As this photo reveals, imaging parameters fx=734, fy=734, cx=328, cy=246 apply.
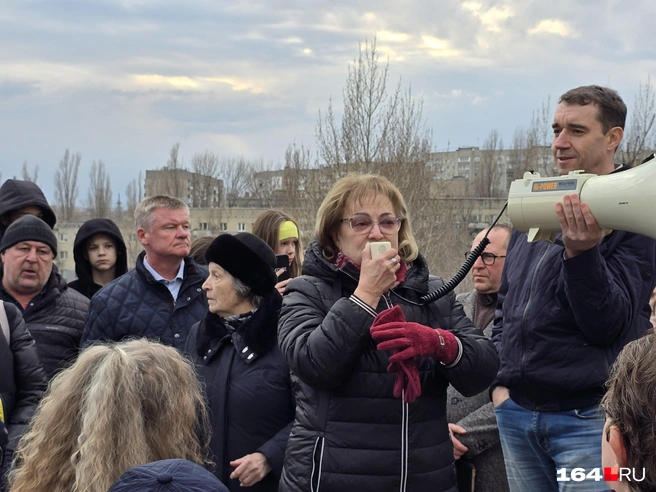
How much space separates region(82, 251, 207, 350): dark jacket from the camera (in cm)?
418

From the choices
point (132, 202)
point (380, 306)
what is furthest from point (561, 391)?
point (132, 202)

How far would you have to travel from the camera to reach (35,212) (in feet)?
17.3

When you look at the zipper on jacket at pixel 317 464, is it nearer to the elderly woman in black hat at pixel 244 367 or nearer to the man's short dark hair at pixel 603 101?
the elderly woman in black hat at pixel 244 367

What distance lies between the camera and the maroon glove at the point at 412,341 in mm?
2523

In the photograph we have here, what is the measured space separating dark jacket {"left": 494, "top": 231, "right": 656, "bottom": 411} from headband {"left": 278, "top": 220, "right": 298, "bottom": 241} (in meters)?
2.30

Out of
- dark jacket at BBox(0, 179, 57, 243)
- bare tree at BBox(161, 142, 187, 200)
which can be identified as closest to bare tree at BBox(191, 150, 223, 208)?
bare tree at BBox(161, 142, 187, 200)

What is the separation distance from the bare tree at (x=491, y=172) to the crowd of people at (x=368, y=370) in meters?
39.3

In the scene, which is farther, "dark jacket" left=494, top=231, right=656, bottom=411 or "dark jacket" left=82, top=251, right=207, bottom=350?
"dark jacket" left=82, top=251, right=207, bottom=350

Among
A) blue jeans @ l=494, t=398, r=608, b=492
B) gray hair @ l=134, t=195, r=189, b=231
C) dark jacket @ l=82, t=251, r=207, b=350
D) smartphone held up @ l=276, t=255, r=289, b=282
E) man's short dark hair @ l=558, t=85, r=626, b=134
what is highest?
man's short dark hair @ l=558, t=85, r=626, b=134

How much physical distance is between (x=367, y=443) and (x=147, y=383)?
2.88ft

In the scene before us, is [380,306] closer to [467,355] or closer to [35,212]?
[467,355]

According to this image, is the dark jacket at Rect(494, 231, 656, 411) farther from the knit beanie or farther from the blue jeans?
the knit beanie

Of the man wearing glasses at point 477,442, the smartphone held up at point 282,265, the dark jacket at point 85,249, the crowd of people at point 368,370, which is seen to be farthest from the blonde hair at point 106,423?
the dark jacket at point 85,249

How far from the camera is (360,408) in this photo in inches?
106
